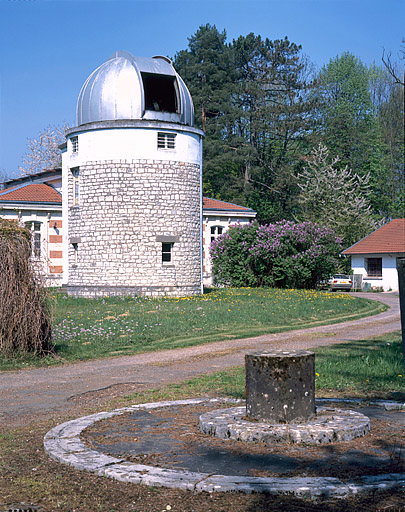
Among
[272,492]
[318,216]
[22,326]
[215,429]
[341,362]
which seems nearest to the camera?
[272,492]

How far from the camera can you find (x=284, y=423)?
6883 millimetres

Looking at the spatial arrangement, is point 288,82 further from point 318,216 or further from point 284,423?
point 284,423

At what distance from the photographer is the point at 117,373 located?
1218 cm

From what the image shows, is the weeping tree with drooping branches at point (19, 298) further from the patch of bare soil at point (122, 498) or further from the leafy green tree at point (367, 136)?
the leafy green tree at point (367, 136)

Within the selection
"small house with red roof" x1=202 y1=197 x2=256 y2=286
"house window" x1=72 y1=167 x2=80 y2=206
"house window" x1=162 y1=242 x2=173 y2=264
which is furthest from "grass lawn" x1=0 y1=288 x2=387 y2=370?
"small house with red roof" x1=202 y1=197 x2=256 y2=286

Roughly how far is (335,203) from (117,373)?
4409 centimetres

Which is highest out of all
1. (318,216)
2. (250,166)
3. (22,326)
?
(250,166)

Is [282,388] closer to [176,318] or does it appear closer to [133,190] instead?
[176,318]

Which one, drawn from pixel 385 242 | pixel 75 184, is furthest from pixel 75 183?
pixel 385 242

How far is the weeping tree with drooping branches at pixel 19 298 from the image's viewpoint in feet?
43.1

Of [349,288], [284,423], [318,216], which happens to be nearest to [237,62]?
[318,216]

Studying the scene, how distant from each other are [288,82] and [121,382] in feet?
181

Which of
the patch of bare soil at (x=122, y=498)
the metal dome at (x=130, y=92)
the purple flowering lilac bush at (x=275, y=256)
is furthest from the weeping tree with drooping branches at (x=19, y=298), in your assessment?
the purple flowering lilac bush at (x=275, y=256)

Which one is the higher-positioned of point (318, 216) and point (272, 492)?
point (318, 216)
